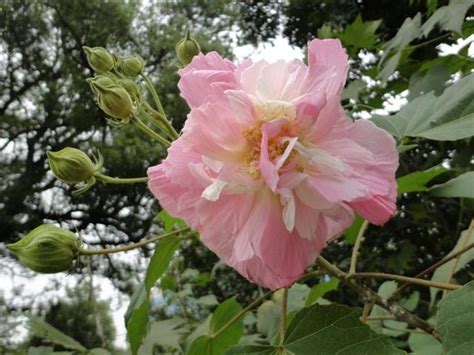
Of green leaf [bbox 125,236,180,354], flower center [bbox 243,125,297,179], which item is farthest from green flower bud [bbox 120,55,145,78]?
flower center [bbox 243,125,297,179]

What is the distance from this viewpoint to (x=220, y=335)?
0.69 metres

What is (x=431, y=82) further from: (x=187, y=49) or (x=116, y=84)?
(x=116, y=84)

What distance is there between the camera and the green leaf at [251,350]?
489 millimetres

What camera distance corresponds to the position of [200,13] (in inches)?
265

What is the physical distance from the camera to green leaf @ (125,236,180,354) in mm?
608

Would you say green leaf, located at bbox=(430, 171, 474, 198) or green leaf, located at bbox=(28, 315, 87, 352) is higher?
green leaf, located at bbox=(430, 171, 474, 198)

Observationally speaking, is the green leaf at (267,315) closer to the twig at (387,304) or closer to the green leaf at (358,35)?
the twig at (387,304)

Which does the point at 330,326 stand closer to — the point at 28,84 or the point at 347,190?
the point at 347,190

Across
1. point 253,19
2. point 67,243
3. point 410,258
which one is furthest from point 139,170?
point 67,243

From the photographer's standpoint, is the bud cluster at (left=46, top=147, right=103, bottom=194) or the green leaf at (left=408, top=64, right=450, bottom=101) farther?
the green leaf at (left=408, top=64, right=450, bottom=101)

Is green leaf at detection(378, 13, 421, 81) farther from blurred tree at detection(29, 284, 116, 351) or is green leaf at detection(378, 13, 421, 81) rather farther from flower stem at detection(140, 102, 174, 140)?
blurred tree at detection(29, 284, 116, 351)

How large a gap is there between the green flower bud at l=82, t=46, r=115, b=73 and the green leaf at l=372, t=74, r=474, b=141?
1.04ft

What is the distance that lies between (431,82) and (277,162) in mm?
666

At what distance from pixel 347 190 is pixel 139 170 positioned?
18.3ft
